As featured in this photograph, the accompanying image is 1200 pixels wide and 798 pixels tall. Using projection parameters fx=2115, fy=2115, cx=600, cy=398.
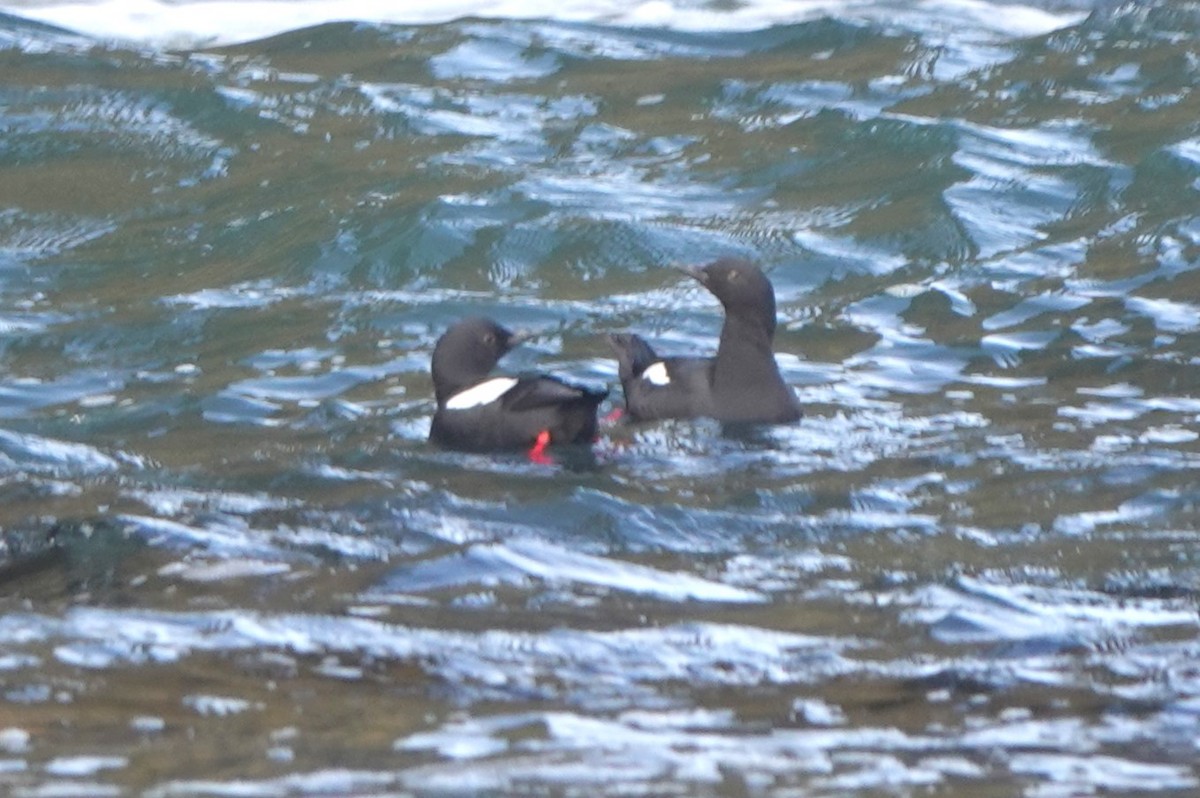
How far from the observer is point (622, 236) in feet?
46.6

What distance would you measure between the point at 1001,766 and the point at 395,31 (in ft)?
50.6

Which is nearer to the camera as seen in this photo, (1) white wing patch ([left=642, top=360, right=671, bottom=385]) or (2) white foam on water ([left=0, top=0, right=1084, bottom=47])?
(1) white wing patch ([left=642, top=360, right=671, bottom=385])

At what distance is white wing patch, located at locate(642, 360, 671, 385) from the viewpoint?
10.1 meters

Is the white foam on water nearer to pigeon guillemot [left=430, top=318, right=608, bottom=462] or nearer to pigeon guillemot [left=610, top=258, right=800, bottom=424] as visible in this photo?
pigeon guillemot [left=610, top=258, right=800, bottom=424]

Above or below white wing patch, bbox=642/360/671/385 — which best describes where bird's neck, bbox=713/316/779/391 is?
above

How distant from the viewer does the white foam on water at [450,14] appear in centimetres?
2012

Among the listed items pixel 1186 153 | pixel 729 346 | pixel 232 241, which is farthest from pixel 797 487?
pixel 1186 153

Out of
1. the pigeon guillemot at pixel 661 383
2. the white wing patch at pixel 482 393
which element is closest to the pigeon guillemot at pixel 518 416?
the white wing patch at pixel 482 393

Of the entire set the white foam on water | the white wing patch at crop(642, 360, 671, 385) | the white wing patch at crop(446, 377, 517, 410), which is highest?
the white foam on water

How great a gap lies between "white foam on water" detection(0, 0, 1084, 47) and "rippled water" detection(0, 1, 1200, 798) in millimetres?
318

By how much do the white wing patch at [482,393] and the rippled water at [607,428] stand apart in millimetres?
295

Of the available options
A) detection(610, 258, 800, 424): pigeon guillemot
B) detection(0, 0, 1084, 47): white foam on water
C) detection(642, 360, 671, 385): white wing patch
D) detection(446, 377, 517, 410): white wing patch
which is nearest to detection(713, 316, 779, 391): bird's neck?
detection(610, 258, 800, 424): pigeon guillemot

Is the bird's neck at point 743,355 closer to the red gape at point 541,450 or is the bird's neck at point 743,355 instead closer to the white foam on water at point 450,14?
the red gape at point 541,450

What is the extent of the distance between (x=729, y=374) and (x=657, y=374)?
0.43m
